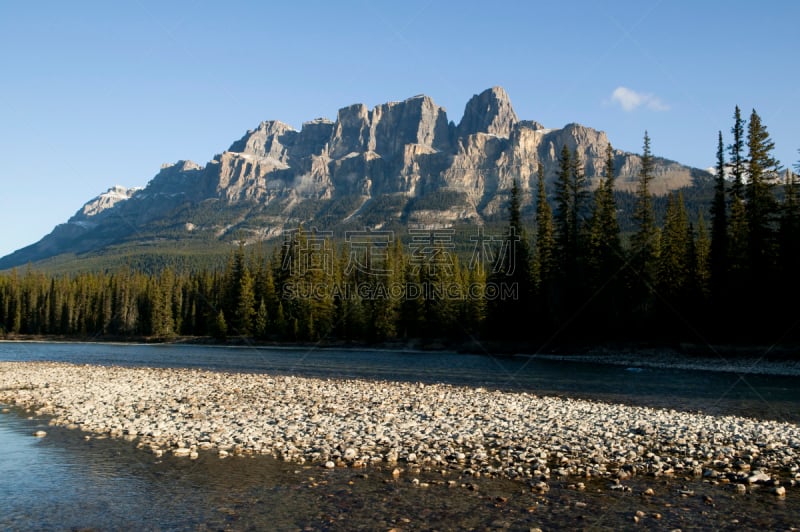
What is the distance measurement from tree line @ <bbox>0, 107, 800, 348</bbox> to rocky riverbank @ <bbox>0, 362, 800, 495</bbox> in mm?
30563

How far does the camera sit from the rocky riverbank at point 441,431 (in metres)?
13.6

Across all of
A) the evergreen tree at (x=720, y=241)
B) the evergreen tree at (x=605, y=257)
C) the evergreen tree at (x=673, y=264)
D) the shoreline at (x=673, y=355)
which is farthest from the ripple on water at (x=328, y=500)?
the evergreen tree at (x=605, y=257)

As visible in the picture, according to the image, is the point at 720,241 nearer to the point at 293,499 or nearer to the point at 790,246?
the point at 790,246

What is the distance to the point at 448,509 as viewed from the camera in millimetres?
10625

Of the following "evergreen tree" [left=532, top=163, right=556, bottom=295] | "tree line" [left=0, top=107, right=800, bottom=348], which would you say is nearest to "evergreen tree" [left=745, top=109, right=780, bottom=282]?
"tree line" [left=0, top=107, right=800, bottom=348]

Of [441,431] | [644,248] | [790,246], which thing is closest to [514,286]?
[644,248]

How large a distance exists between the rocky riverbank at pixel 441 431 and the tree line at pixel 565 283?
1203 inches

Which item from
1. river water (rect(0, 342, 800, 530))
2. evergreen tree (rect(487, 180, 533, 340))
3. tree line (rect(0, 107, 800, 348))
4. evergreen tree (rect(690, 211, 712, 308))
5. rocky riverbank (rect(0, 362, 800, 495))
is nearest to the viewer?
river water (rect(0, 342, 800, 530))

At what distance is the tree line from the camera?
152 ft

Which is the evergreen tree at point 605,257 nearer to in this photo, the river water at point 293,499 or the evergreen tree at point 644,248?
the evergreen tree at point 644,248

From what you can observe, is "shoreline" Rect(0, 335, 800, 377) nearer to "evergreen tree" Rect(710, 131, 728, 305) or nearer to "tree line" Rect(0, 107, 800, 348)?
"tree line" Rect(0, 107, 800, 348)

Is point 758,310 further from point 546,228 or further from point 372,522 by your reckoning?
point 372,522

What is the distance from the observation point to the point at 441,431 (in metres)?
17.1

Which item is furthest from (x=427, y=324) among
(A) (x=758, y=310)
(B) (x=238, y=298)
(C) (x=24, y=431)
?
(C) (x=24, y=431)
